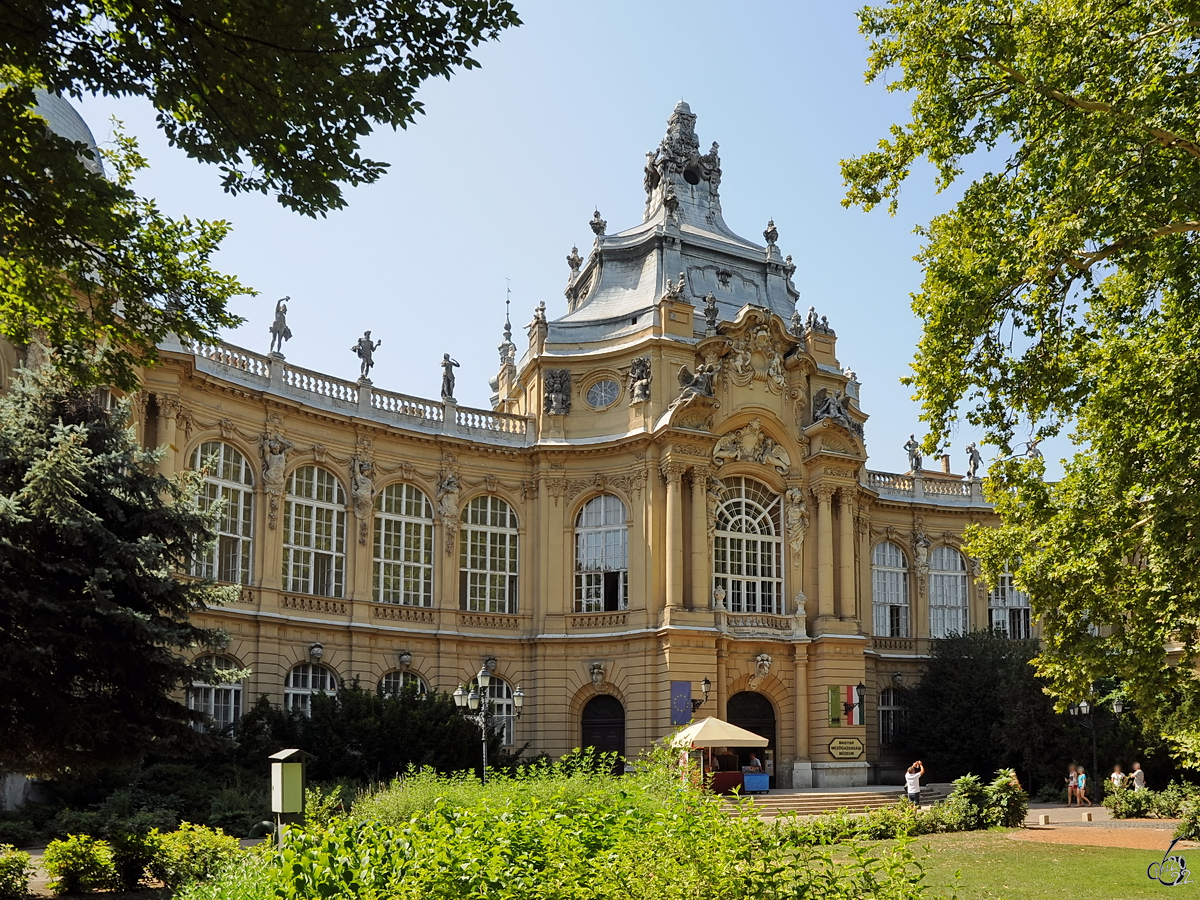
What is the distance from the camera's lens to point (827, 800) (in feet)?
105

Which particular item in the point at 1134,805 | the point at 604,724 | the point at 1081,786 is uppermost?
the point at 604,724

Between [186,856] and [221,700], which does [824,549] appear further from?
[186,856]

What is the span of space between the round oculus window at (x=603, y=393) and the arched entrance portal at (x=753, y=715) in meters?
10.1

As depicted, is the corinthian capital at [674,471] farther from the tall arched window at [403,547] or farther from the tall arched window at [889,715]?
the tall arched window at [889,715]

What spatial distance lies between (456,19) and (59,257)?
13.4ft

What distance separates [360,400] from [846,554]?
16325mm

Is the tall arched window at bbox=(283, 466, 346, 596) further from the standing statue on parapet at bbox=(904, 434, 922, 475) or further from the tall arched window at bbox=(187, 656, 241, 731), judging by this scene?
the standing statue on parapet at bbox=(904, 434, 922, 475)

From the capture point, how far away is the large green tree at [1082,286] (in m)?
13.2

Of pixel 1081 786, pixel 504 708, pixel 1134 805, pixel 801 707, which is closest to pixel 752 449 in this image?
pixel 801 707

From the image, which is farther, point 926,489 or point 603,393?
point 926,489

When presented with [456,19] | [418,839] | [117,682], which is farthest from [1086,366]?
[117,682]

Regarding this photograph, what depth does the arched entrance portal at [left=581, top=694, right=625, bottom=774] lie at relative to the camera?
115 feet

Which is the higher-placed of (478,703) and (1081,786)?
(478,703)

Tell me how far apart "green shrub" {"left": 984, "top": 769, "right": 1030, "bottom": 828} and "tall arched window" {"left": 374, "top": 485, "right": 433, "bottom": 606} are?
16.8 metres
